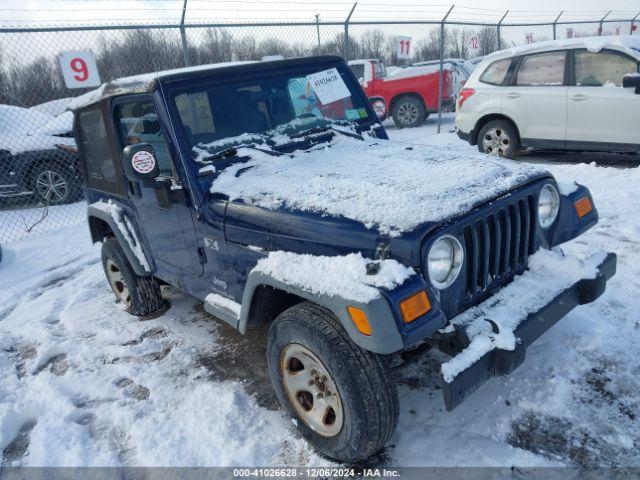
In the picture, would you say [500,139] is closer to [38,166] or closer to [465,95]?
[465,95]

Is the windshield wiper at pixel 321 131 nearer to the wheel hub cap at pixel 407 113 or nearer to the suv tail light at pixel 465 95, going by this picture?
the suv tail light at pixel 465 95

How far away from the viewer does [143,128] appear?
134 inches

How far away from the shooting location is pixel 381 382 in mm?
2186

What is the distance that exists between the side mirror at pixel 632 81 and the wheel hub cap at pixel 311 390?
6.25 m

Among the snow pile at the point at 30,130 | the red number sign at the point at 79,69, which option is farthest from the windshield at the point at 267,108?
the snow pile at the point at 30,130

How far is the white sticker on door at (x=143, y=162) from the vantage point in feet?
9.32

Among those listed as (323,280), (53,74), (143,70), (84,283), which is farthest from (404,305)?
(53,74)

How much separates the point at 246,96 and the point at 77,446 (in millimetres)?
2316

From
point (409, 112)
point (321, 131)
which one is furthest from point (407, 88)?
point (321, 131)

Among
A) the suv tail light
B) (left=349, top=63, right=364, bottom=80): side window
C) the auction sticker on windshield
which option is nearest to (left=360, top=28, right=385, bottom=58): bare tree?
(left=349, top=63, right=364, bottom=80): side window

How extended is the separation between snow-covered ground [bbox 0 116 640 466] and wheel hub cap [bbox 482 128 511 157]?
3.76 metres

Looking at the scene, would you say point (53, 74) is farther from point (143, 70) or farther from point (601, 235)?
point (601, 235)

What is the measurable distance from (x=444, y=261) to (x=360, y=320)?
1.64 feet

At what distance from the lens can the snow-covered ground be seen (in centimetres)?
256
